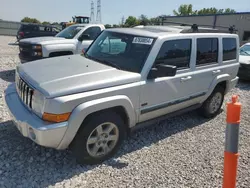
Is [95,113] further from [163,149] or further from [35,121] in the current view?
[163,149]

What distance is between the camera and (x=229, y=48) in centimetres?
495

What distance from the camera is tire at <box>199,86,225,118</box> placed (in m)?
4.86

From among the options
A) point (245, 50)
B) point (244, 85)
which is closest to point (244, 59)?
point (244, 85)

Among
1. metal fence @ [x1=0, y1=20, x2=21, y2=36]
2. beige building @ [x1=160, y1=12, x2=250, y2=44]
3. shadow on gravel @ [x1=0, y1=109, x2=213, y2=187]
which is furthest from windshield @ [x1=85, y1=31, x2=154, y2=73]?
metal fence @ [x1=0, y1=20, x2=21, y2=36]

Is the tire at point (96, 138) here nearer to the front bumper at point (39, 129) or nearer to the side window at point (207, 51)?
the front bumper at point (39, 129)

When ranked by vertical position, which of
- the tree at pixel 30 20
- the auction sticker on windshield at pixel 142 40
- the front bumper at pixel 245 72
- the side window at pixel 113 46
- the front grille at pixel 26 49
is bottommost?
the front bumper at pixel 245 72

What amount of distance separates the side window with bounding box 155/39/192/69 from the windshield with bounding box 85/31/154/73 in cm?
25

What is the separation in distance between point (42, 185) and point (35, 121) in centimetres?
76

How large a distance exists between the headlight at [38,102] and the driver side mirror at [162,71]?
1.51 metres

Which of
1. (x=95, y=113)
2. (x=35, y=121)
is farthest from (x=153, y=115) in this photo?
(x=35, y=121)

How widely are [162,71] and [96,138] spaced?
129 cm

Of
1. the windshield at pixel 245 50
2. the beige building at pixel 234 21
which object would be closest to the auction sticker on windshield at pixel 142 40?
the windshield at pixel 245 50

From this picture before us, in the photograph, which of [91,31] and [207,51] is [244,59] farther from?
[91,31]

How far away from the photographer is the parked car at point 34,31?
1675 centimetres
